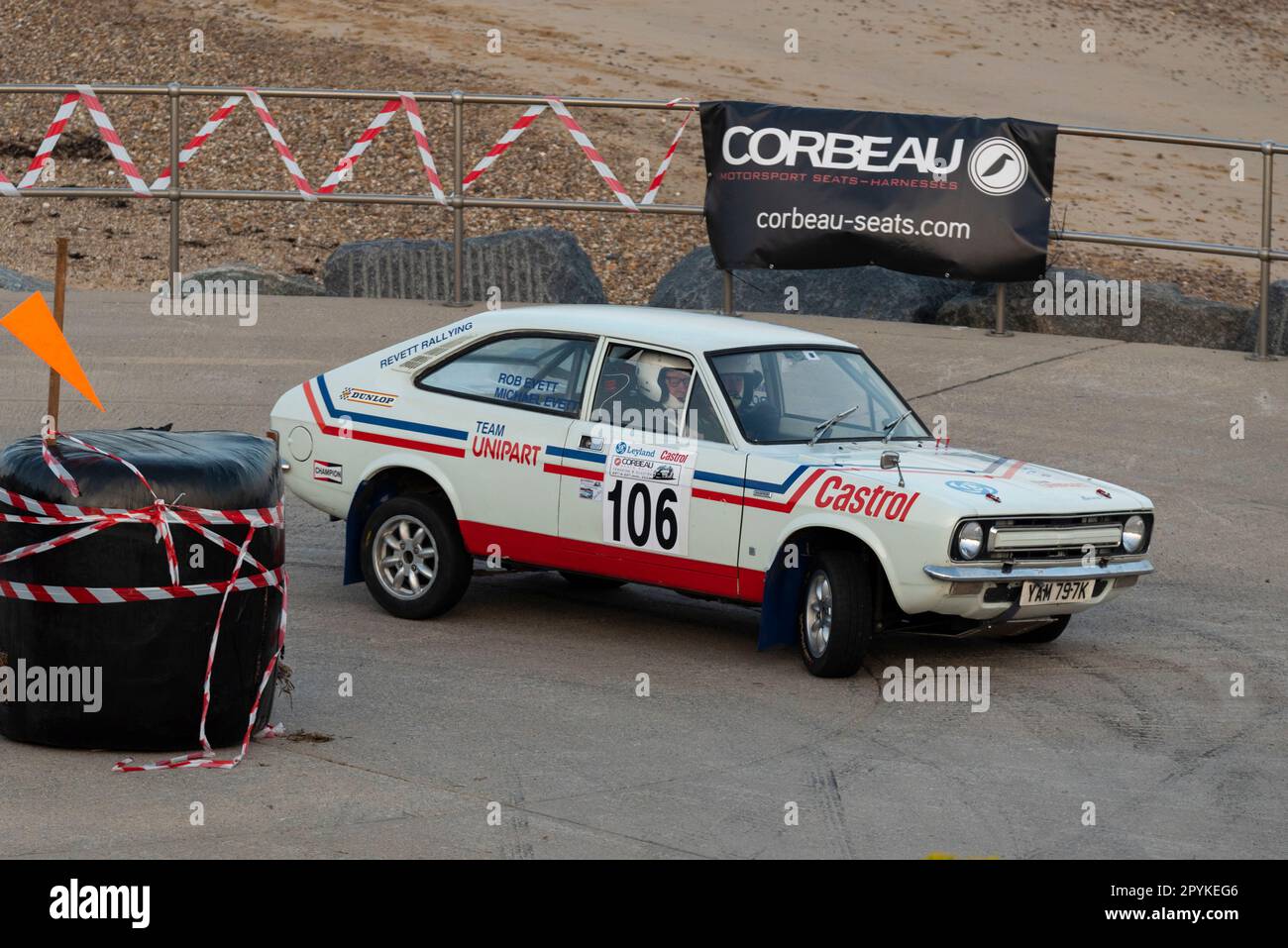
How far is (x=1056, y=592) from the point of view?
8.92m

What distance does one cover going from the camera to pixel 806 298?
17891mm

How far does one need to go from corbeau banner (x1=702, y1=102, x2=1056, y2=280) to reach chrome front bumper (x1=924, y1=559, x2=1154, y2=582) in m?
7.06

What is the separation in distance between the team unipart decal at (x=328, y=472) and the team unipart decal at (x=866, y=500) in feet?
8.91

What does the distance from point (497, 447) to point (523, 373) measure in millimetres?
413

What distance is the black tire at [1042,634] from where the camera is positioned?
9719 millimetres

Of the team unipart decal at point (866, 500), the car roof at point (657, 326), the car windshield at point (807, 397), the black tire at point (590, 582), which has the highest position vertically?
the car roof at point (657, 326)

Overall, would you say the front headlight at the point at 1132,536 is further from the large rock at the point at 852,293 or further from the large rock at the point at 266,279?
the large rock at the point at 266,279

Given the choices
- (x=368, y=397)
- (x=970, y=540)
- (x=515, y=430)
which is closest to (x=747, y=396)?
(x=515, y=430)

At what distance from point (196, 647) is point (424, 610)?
2.59 metres

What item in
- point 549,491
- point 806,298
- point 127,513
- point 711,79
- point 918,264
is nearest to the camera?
point 127,513

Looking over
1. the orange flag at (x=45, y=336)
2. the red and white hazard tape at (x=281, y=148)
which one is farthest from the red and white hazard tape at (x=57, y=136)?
the orange flag at (x=45, y=336)

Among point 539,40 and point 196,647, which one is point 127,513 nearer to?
point 196,647

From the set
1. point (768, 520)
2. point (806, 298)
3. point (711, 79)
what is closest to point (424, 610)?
point (768, 520)

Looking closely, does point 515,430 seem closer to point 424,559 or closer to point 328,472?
point 424,559
